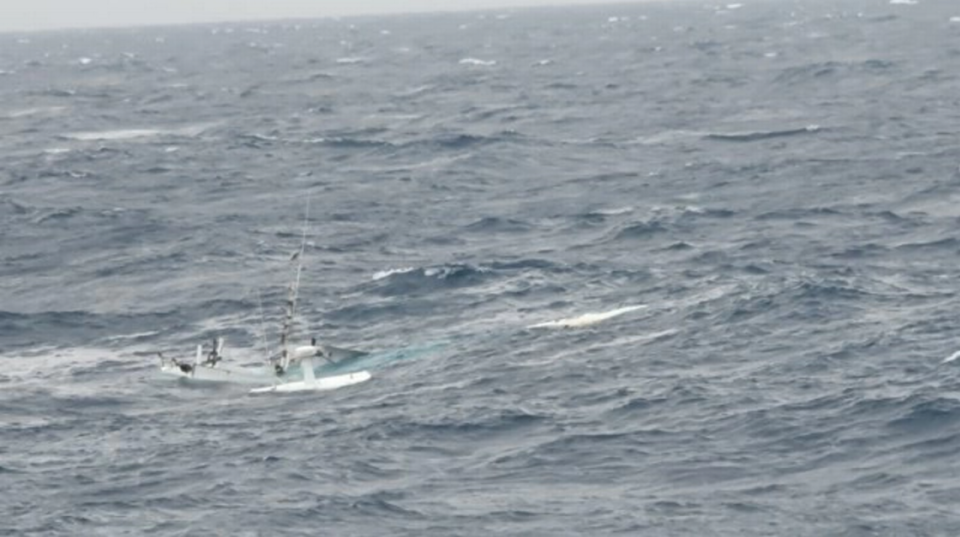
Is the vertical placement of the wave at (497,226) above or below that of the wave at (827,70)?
above

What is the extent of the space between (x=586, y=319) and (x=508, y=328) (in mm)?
2243

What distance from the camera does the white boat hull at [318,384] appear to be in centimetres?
5253

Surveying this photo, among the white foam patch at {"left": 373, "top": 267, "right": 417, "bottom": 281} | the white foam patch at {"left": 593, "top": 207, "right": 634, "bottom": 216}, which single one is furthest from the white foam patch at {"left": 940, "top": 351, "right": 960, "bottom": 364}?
the white foam patch at {"left": 593, "top": 207, "right": 634, "bottom": 216}

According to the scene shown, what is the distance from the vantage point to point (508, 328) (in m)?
58.6

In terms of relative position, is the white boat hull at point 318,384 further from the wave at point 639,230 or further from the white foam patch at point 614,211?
the white foam patch at point 614,211

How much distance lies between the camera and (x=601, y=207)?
83375 mm

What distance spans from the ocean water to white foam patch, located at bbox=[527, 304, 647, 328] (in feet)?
0.45

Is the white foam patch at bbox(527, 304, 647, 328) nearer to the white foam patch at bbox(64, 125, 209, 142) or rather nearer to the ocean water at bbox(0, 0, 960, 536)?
the ocean water at bbox(0, 0, 960, 536)

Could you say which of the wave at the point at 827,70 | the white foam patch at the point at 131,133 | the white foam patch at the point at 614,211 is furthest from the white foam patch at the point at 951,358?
the wave at the point at 827,70

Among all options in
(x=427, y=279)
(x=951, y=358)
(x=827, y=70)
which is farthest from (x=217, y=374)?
(x=827, y=70)

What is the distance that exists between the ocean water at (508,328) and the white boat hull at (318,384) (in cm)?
65

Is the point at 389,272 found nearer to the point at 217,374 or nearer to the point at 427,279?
the point at 427,279

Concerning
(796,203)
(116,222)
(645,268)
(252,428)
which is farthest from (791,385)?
(116,222)

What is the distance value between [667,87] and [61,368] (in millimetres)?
96856
